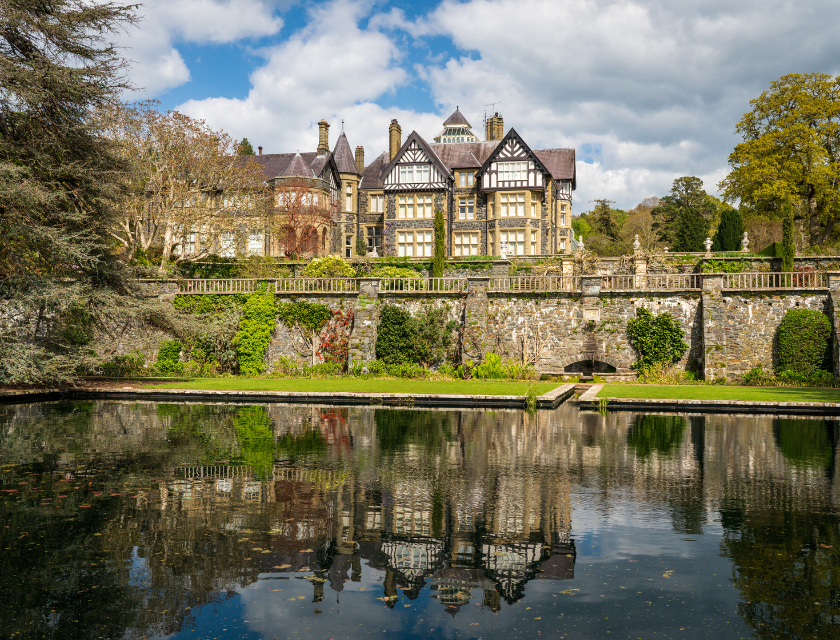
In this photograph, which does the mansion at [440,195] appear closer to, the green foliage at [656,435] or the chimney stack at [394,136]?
the chimney stack at [394,136]

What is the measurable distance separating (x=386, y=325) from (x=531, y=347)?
241 inches

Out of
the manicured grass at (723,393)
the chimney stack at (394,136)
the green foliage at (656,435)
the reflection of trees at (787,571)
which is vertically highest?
the chimney stack at (394,136)

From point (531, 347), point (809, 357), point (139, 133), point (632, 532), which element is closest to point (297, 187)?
point (139, 133)

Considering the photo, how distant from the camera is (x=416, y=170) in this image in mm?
Result: 46656

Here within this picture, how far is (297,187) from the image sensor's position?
45031mm

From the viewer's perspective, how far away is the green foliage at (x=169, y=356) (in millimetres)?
27188

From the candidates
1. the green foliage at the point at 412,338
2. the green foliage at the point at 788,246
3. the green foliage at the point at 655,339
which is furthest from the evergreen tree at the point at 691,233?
the green foliage at the point at 412,338

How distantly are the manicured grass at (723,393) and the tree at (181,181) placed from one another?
22.2 meters

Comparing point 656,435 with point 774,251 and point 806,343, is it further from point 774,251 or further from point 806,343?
point 774,251

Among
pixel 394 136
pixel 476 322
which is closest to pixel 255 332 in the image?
pixel 476 322

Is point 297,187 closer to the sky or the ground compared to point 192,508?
closer to the sky

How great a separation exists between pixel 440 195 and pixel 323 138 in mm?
11584

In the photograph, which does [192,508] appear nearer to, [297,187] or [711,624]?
[711,624]

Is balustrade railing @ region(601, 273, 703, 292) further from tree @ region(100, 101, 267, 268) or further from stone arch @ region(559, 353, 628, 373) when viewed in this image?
tree @ region(100, 101, 267, 268)
